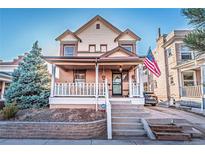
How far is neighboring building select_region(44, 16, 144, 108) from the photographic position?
680 cm

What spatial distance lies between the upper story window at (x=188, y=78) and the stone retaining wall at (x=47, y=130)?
9386 millimetres

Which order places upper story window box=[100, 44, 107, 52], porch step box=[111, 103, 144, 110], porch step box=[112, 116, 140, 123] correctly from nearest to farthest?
porch step box=[112, 116, 140, 123]
porch step box=[111, 103, 144, 110]
upper story window box=[100, 44, 107, 52]

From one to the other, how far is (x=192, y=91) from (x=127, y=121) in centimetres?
672

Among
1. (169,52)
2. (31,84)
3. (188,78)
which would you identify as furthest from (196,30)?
(169,52)

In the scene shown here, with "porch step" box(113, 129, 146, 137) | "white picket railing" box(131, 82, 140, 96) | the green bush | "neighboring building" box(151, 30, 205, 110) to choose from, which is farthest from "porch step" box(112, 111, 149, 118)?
"neighboring building" box(151, 30, 205, 110)

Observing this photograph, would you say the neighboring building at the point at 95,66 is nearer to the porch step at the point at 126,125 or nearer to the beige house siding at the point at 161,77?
the porch step at the point at 126,125

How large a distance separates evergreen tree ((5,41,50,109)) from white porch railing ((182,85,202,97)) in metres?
8.70

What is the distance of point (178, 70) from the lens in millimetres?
11445

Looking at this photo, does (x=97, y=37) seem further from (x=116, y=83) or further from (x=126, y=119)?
(x=126, y=119)

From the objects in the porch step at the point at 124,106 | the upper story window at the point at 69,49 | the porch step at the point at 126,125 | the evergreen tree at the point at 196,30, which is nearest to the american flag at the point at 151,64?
the porch step at the point at 124,106

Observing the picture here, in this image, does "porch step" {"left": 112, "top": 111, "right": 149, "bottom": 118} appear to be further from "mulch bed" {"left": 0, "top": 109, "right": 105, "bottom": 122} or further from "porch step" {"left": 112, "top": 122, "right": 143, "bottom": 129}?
"porch step" {"left": 112, "top": 122, "right": 143, "bottom": 129}

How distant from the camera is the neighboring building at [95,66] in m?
6.80
